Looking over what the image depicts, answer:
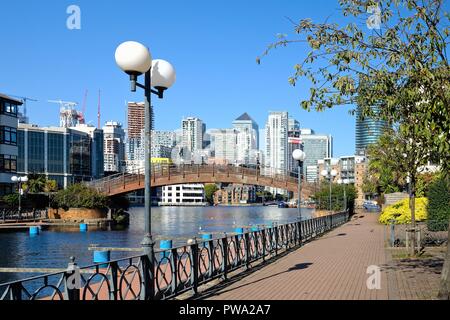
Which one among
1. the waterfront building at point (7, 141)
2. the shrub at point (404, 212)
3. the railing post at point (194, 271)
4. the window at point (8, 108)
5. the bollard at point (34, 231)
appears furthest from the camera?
the window at point (8, 108)

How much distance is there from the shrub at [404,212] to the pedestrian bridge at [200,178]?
2372cm

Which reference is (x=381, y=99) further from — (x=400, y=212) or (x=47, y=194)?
(x=47, y=194)

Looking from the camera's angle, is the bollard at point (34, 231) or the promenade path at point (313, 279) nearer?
the promenade path at point (313, 279)

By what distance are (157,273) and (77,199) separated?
5537cm

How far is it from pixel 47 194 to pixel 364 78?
202 ft

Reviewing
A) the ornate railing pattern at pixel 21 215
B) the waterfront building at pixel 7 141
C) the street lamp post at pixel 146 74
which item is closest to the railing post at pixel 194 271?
the street lamp post at pixel 146 74

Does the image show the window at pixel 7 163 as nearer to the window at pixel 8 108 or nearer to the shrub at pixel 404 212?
the window at pixel 8 108

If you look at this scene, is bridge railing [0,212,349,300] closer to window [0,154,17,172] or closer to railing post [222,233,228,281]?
railing post [222,233,228,281]

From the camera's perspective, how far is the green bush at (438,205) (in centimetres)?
2460

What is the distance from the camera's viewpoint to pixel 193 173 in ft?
214

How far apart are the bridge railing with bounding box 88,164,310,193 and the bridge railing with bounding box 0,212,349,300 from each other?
43879 mm

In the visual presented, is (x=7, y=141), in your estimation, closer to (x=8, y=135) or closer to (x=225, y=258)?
(x=8, y=135)

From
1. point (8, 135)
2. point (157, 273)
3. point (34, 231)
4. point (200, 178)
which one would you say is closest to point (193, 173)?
point (200, 178)
